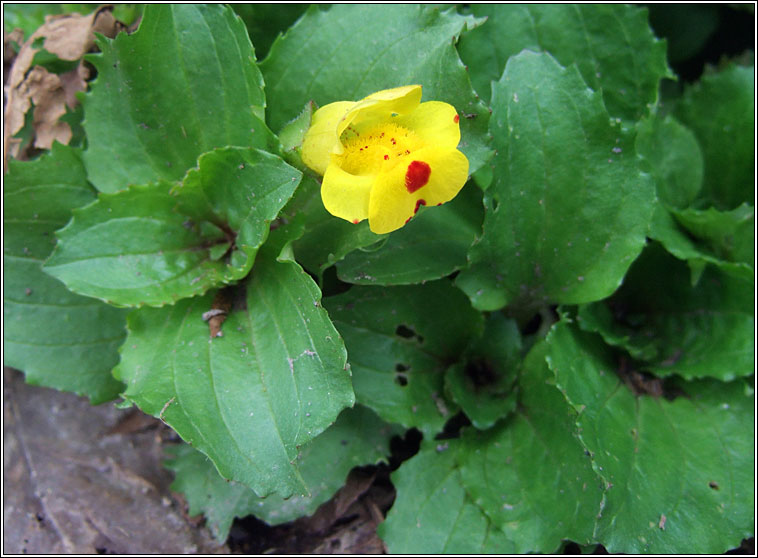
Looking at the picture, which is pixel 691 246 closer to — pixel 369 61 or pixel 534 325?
pixel 534 325

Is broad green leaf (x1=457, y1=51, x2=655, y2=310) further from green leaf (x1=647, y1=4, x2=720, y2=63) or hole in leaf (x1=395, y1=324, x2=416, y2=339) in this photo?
green leaf (x1=647, y1=4, x2=720, y2=63)

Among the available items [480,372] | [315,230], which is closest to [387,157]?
[315,230]

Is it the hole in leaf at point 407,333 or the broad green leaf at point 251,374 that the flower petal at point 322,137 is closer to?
the broad green leaf at point 251,374

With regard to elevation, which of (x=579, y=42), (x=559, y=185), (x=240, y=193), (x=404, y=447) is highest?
(x=240, y=193)

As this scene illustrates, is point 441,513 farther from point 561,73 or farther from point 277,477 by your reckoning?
point 561,73

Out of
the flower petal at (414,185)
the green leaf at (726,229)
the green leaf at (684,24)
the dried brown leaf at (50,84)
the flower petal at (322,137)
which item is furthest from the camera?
the green leaf at (684,24)

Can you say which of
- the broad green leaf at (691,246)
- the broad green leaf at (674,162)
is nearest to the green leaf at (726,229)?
the broad green leaf at (691,246)
